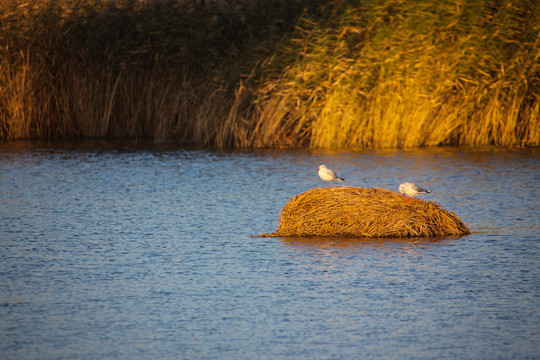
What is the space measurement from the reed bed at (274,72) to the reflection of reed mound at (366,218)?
23.4ft

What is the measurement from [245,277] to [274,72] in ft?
34.3

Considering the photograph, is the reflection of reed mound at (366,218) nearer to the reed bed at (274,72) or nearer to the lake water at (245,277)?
the lake water at (245,277)

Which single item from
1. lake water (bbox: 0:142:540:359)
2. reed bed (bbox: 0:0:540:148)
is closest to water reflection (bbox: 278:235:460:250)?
lake water (bbox: 0:142:540:359)

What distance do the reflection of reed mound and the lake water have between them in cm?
19

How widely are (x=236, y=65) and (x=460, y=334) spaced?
1237 centimetres

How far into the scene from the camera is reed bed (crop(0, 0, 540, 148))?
15109 mm

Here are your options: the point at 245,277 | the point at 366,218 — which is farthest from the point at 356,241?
the point at 245,277

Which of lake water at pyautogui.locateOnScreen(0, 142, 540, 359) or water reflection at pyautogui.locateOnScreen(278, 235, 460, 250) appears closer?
lake water at pyautogui.locateOnScreen(0, 142, 540, 359)

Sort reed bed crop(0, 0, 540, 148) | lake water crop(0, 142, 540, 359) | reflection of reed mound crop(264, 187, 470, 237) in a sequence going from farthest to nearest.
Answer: reed bed crop(0, 0, 540, 148)
reflection of reed mound crop(264, 187, 470, 237)
lake water crop(0, 142, 540, 359)

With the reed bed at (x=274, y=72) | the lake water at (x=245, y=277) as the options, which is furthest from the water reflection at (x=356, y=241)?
the reed bed at (x=274, y=72)

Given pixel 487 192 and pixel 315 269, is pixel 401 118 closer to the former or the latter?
pixel 487 192

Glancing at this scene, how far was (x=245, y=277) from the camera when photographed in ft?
20.9

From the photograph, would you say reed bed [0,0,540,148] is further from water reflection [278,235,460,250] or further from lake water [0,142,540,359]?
water reflection [278,235,460,250]

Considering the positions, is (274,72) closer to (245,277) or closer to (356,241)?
(356,241)
